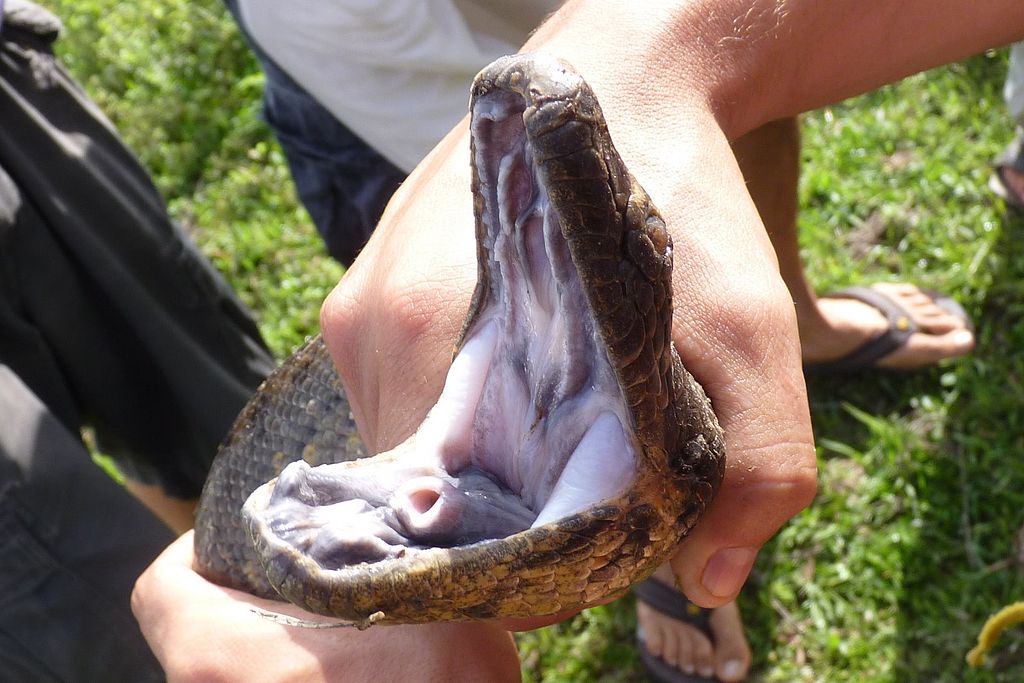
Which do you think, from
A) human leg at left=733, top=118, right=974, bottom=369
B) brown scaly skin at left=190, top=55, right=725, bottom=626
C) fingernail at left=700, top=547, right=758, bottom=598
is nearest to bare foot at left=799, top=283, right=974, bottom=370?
human leg at left=733, top=118, right=974, bottom=369

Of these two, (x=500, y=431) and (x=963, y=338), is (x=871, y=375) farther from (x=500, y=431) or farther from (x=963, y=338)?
(x=500, y=431)

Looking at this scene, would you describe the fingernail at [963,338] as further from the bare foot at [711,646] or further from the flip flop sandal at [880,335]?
the bare foot at [711,646]

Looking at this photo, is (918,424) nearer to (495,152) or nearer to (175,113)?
(495,152)

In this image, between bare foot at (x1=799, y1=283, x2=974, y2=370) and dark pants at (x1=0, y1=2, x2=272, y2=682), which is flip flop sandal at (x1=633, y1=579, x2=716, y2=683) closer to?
bare foot at (x1=799, y1=283, x2=974, y2=370)

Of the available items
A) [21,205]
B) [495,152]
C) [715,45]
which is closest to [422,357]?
[495,152]

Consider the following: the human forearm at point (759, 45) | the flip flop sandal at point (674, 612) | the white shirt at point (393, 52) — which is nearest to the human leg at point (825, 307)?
the white shirt at point (393, 52)

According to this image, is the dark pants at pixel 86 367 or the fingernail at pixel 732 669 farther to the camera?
the fingernail at pixel 732 669

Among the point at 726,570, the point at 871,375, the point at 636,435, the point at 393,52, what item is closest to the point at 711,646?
the point at 871,375
